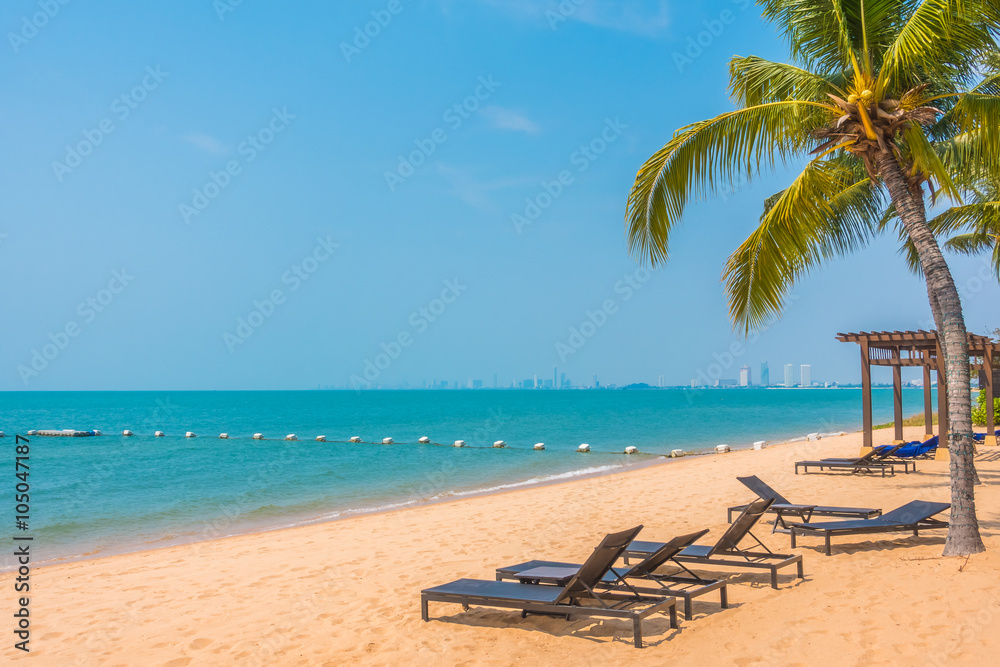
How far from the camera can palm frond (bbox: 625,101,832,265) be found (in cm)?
693

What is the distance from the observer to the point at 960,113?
263 inches

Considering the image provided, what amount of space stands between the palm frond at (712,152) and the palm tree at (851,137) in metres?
0.01

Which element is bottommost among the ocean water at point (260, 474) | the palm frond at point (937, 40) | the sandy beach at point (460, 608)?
the ocean water at point (260, 474)

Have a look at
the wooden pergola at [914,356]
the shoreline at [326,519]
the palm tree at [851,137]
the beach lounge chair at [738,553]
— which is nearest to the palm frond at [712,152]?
the palm tree at [851,137]

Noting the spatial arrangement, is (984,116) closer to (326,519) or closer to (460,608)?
(460,608)

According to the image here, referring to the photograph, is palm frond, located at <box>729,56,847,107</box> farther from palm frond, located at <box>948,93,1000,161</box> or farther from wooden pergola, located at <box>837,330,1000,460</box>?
wooden pergola, located at <box>837,330,1000,460</box>

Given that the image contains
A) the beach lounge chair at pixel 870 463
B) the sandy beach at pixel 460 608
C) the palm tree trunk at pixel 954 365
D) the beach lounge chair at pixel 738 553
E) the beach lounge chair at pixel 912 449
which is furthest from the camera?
the beach lounge chair at pixel 912 449

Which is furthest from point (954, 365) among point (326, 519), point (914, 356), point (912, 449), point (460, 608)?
point (914, 356)

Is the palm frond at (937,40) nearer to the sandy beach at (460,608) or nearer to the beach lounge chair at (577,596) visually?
the sandy beach at (460,608)

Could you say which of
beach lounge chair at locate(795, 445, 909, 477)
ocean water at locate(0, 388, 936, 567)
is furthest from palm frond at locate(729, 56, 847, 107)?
ocean water at locate(0, 388, 936, 567)

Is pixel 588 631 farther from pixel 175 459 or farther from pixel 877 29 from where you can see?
pixel 175 459

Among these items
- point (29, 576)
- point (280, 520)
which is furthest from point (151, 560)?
point (280, 520)

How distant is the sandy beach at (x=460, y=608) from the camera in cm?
455

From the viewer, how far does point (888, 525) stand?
6.95 m
